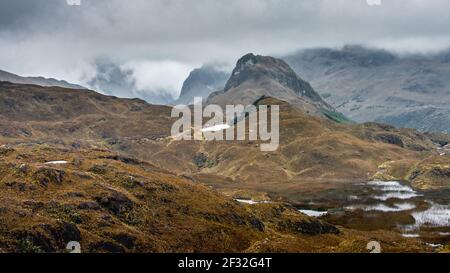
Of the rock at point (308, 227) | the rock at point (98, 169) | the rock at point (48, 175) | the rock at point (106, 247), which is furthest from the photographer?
the rock at point (308, 227)

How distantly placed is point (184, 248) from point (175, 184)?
4304cm

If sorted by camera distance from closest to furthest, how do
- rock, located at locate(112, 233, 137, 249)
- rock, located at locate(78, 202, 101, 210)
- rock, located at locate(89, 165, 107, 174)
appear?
rock, located at locate(112, 233, 137, 249), rock, located at locate(78, 202, 101, 210), rock, located at locate(89, 165, 107, 174)

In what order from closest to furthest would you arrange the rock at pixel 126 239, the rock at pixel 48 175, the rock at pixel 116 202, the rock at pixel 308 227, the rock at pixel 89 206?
the rock at pixel 126 239 < the rock at pixel 89 206 < the rock at pixel 116 202 < the rock at pixel 48 175 < the rock at pixel 308 227

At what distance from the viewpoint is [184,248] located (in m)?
122

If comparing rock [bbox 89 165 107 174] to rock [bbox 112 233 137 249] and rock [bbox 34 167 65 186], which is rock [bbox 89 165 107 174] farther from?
rock [bbox 112 233 137 249]

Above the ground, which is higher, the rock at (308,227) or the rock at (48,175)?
the rock at (48,175)

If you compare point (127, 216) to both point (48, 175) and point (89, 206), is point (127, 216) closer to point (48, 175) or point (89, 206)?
point (89, 206)

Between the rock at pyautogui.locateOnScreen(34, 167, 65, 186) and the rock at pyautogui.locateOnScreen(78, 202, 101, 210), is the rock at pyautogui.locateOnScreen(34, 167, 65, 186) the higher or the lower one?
the higher one

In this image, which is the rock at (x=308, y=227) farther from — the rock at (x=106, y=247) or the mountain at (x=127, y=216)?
the rock at (x=106, y=247)

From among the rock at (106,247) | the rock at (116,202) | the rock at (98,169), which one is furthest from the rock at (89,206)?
the rock at (98,169)

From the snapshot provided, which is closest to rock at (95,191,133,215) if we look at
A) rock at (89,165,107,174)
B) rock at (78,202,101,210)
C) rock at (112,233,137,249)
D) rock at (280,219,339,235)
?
rock at (78,202,101,210)

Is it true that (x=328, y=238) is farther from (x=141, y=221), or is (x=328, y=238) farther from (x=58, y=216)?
(x=58, y=216)

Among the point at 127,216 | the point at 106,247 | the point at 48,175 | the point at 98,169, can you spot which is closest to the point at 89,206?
the point at 127,216
